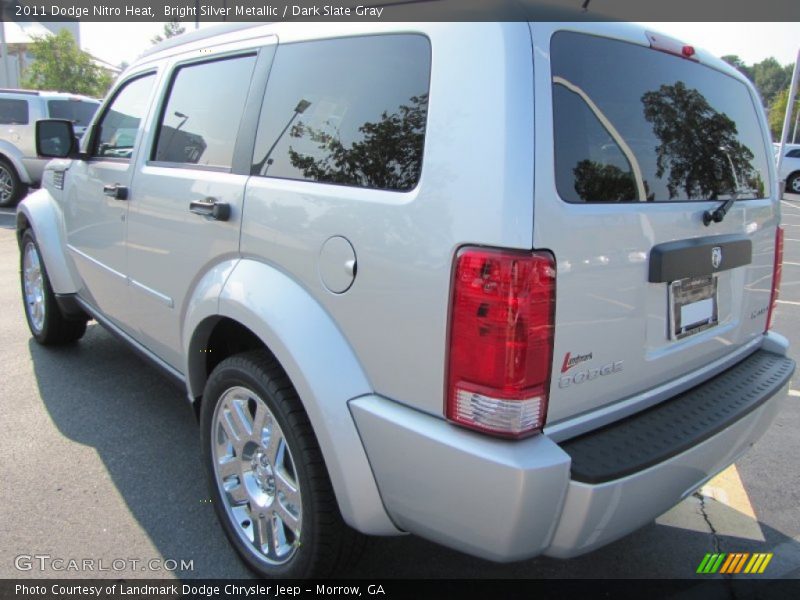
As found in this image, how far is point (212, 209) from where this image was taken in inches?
90.7

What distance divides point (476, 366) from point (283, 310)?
27.3 inches

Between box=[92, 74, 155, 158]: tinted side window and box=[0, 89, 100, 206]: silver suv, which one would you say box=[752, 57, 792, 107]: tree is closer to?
box=[0, 89, 100, 206]: silver suv

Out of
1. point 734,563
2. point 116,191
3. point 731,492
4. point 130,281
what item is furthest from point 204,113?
point 731,492

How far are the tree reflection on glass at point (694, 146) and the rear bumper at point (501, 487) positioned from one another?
823 mm

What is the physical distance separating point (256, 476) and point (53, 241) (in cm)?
258

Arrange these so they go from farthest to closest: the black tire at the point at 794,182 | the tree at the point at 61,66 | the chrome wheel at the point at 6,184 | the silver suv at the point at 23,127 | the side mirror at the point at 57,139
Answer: the tree at the point at 61,66, the black tire at the point at 794,182, the chrome wheel at the point at 6,184, the silver suv at the point at 23,127, the side mirror at the point at 57,139

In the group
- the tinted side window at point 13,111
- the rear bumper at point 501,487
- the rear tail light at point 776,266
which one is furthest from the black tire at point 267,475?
the tinted side window at point 13,111

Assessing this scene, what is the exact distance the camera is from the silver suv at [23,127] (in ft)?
35.9

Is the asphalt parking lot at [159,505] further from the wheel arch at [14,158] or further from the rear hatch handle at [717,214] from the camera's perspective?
the wheel arch at [14,158]

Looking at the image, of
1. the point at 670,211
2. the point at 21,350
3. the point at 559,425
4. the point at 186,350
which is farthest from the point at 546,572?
→ the point at 21,350

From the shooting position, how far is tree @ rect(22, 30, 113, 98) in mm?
28641

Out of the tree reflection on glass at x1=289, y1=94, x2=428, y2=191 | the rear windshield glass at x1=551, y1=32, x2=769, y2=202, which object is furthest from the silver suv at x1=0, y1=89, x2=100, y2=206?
the rear windshield glass at x1=551, y1=32, x2=769, y2=202

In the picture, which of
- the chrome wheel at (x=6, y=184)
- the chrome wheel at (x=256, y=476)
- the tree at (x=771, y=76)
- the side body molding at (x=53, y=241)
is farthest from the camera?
the tree at (x=771, y=76)

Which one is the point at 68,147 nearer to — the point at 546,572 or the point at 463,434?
the point at 463,434
